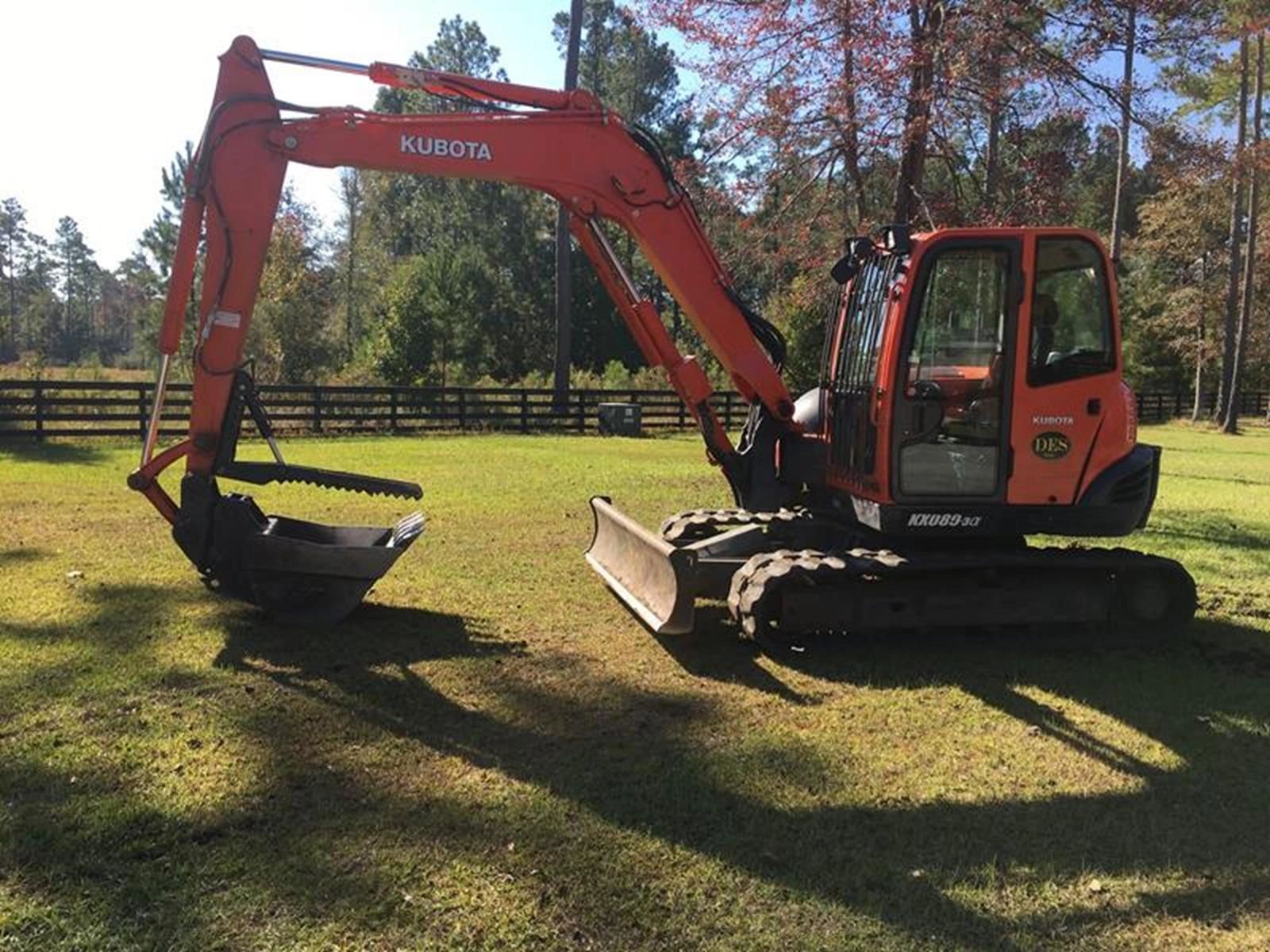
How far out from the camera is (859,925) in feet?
10.3

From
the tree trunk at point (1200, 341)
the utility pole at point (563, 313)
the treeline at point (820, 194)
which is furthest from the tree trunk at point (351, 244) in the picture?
the tree trunk at point (1200, 341)

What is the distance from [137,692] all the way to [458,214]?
47272 millimetres

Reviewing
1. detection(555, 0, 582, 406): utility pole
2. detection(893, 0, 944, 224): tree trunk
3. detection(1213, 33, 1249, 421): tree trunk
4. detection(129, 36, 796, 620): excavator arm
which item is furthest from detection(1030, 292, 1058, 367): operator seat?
detection(1213, 33, 1249, 421): tree trunk

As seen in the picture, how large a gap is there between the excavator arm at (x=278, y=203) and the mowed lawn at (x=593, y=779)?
592 millimetres

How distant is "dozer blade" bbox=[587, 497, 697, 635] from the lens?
5.72 m

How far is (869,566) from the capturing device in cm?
584

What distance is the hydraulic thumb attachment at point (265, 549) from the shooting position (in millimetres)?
5934

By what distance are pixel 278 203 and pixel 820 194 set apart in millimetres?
7769

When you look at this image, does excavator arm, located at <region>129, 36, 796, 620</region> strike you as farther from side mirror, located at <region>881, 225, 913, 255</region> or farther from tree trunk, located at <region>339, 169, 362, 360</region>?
tree trunk, located at <region>339, 169, 362, 360</region>

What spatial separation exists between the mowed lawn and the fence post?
11.6 m

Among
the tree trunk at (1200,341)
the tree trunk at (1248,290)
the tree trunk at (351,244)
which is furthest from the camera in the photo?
the tree trunk at (351,244)

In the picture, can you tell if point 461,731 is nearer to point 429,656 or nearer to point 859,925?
point 429,656

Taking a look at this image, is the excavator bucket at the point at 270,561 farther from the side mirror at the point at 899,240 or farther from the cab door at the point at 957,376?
the side mirror at the point at 899,240

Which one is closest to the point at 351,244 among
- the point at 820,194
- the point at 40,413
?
the point at 40,413
